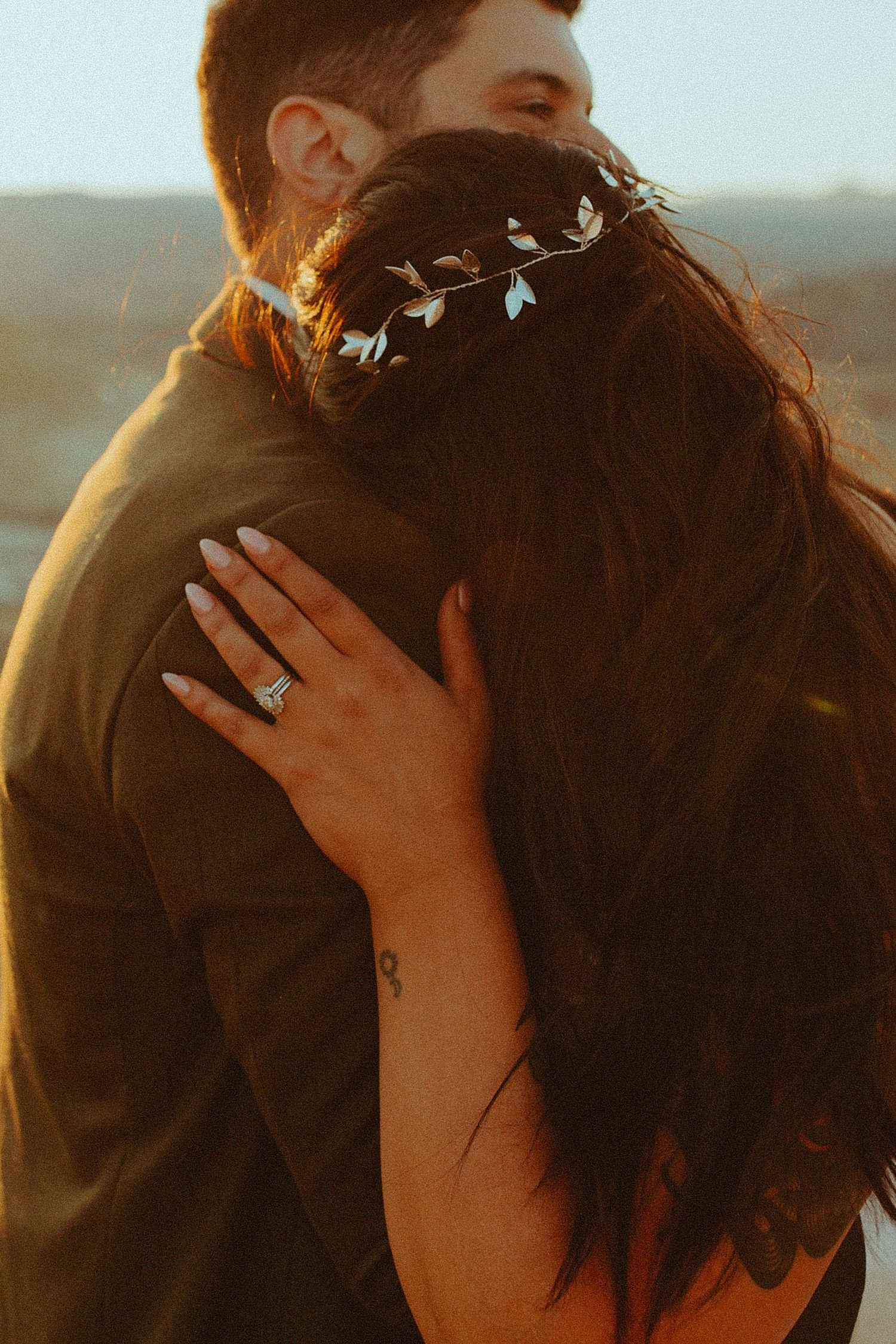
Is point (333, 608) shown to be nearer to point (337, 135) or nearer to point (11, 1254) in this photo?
point (11, 1254)

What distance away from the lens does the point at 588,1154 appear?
0.95 m

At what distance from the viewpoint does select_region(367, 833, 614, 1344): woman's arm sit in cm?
93

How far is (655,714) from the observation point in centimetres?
94

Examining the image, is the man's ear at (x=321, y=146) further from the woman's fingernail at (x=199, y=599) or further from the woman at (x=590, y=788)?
the woman's fingernail at (x=199, y=599)

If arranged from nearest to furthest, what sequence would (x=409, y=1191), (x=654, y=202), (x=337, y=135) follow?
(x=409, y=1191), (x=654, y=202), (x=337, y=135)

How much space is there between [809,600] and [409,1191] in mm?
618

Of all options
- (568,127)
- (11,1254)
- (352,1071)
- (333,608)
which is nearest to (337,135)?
(568,127)

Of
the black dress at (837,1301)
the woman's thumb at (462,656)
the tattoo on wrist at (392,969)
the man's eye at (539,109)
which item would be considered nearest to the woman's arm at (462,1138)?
the tattoo on wrist at (392,969)

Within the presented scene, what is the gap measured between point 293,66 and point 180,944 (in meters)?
1.33

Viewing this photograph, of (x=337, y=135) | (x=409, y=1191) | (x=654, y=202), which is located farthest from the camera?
(x=337, y=135)

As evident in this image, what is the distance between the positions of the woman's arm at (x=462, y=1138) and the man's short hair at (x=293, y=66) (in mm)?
1179

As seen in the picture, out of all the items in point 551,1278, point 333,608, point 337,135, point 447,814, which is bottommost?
point 551,1278

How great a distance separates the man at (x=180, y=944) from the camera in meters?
0.96

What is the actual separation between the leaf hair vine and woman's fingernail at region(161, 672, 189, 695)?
326mm
